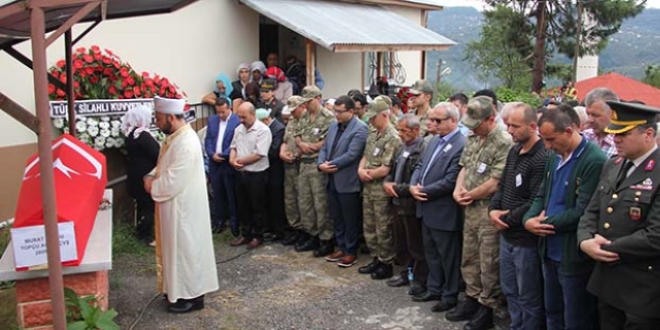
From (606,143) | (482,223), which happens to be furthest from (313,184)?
(606,143)

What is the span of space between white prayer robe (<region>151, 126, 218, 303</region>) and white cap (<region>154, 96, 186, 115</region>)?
158 millimetres

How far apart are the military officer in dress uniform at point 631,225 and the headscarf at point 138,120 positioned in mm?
4809

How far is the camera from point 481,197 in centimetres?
474

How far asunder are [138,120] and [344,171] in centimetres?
233

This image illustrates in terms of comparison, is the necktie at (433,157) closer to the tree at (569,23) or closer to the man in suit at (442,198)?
the man in suit at (442,198)

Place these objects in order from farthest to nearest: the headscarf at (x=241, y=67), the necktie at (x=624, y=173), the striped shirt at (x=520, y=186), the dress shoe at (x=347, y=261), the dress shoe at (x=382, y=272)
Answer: the headscarf at (x=241, y=67) → the dress shoe at (x=347, y=261) → the dress shoe at (x=382, y=272) → the striped shirt at (x=520, y=186) → the necktie at (x=624, y=173)

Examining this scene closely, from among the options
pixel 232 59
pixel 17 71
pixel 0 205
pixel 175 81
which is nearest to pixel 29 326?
pixel 0 205

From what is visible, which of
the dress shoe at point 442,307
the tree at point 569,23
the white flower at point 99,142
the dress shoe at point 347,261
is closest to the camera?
the dress shoe at point 442,307

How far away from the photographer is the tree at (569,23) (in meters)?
27.3

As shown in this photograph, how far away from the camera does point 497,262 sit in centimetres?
472

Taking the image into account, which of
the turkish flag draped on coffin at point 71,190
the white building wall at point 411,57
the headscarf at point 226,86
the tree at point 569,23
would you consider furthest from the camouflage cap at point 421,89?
the tree at point 569,23

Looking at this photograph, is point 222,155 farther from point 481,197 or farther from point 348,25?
point 348,25

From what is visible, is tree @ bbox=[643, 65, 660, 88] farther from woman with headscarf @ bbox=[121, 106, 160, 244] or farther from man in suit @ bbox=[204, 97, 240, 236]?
woman with headscarf @ bbox=[121, 106, 160, 244]

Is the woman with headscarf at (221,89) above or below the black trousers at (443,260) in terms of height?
above
